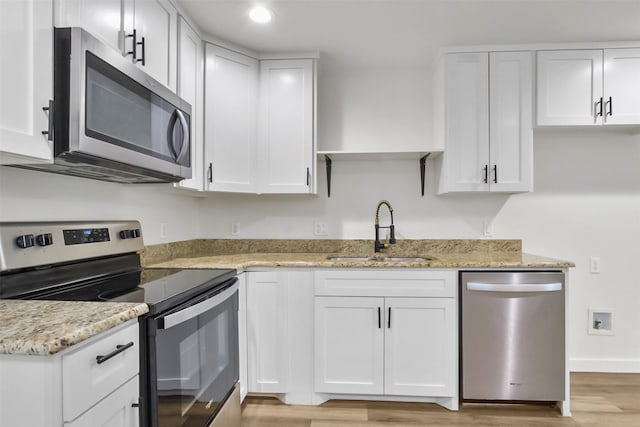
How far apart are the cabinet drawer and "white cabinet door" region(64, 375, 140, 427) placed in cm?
122

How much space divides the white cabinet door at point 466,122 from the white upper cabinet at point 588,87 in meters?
0.36

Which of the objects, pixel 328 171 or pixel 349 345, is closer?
pixel 349 345

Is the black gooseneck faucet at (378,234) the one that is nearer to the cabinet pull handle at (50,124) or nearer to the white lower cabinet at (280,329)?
the white lower cabinet at (280,329)

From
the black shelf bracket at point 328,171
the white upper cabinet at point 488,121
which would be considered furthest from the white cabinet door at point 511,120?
the black shelf bracket at point 328,171

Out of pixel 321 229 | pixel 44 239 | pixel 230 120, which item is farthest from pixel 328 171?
pixel 44 239

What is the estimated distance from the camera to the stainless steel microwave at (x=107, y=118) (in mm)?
1078

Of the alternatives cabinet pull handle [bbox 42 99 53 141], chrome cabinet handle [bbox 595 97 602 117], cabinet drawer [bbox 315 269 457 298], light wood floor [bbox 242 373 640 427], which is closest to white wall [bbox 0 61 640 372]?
chrome cabinet handle [bbox 595 97 602 117]

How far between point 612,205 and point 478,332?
5.01 ft

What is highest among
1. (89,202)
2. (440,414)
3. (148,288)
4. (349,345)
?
(89,202)

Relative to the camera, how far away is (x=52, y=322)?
0.87m

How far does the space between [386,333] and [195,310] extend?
120cm

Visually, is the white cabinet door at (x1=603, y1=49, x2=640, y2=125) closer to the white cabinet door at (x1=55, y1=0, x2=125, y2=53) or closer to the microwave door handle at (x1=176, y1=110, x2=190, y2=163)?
the microwave door handle at (x1=176, y1=110, x2=190, y2=163)

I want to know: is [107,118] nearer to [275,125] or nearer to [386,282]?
[275,125]

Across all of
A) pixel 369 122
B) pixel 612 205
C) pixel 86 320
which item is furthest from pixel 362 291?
pixel 612 205
